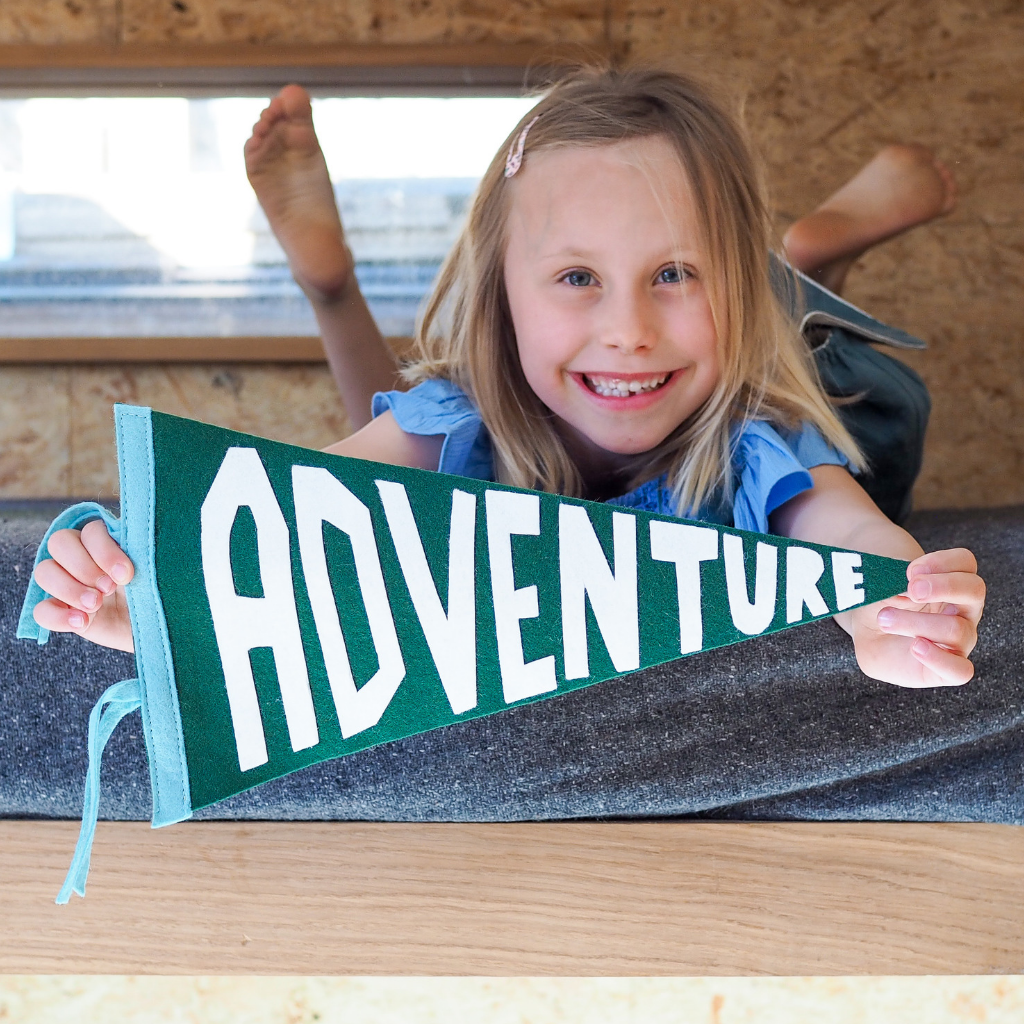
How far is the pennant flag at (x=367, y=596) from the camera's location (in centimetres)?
48

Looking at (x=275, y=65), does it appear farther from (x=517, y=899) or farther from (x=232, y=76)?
(x=517, y=899)

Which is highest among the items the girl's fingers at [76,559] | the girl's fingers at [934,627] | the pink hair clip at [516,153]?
the pink hair clip at [516,153]

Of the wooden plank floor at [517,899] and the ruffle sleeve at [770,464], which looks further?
the ruffle sleeve at [770,464]

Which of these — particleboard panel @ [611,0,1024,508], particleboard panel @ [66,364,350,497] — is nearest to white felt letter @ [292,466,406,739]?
particleboard panel @ [66,364,350,497]

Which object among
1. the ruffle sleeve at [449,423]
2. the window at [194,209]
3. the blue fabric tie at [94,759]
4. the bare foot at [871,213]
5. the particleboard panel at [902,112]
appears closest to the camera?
the blue fabric tie at [94,759]

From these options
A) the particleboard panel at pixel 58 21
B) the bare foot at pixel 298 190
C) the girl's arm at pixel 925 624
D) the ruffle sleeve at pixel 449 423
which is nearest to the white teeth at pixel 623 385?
the ruffle sleeve at pixel 449 423

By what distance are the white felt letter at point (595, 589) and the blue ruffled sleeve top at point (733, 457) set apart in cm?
17

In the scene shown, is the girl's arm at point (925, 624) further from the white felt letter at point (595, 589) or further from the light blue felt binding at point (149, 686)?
the light blue felt binding at point (149, 686)

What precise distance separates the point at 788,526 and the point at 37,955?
0.54 m

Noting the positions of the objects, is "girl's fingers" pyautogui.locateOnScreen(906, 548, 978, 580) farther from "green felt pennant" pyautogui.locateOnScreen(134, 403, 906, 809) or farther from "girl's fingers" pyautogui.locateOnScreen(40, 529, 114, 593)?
"girl's fingers" pyautogui.locateOnScreen(40, 529, 114, 593)

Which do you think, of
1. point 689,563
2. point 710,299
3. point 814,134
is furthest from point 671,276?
point 814,134

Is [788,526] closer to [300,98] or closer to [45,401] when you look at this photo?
[300,98]

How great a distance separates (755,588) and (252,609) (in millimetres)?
239

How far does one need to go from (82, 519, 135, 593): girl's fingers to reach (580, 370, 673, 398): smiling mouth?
0.39 metres
